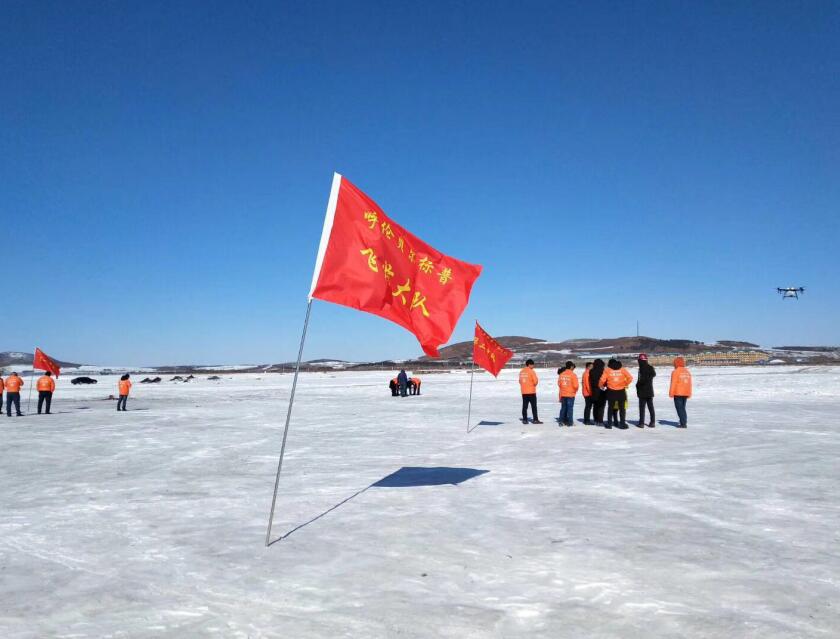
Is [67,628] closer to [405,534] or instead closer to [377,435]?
[405,534]

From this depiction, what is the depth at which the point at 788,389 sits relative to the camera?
2939cm

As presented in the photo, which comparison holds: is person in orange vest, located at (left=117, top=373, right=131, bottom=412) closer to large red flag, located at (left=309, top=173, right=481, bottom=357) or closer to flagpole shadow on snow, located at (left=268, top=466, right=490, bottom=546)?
flagpole shadow on snow, located at (left=268, top=466, right=490, bottom=546)

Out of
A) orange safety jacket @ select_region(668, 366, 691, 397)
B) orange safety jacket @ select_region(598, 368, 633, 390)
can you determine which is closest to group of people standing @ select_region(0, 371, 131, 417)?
orange safety jacket @ select_region(598, 368, 633, 390)

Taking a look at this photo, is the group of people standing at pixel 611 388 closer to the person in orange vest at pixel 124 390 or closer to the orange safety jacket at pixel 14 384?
the person in orange vest at pixel 124 390

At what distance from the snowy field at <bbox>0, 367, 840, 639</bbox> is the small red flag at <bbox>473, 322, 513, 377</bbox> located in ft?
13.6

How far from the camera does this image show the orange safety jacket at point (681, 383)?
14828 mm

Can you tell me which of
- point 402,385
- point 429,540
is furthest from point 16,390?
point 429,540

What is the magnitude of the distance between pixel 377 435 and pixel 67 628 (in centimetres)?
1089

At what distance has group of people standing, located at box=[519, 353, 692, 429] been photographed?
49.6ft

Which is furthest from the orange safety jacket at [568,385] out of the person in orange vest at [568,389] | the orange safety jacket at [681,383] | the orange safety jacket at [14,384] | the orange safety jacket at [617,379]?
the orange safety jacket at [14,384]

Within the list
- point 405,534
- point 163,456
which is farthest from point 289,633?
point 163,456

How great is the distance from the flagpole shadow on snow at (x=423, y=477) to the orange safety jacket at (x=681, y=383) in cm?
731

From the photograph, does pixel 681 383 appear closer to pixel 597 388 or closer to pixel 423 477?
pixel 597 388

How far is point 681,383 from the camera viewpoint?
14.9 metres
